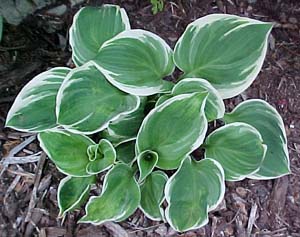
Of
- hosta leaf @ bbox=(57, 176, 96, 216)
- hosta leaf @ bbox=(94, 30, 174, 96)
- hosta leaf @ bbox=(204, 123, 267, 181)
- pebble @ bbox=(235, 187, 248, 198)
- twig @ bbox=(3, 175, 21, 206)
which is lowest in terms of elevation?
pebble @ bbox=(235, 187, 248, 198)

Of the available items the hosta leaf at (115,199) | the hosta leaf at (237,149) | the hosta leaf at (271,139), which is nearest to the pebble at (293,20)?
the hosta leaf at (271,139)

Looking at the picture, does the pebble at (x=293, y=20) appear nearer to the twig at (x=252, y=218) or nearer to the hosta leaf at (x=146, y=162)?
the twig at (x=252, y=218)

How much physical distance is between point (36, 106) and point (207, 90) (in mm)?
433

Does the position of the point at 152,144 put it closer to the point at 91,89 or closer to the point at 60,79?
the point at 91,89

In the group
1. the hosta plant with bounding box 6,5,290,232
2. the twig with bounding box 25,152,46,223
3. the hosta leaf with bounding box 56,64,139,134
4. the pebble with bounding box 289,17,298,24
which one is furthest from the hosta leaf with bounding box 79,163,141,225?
the pebble with bounding box 289,17,298,24

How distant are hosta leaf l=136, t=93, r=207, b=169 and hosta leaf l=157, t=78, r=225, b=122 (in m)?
0.06

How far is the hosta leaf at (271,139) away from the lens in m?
1.53

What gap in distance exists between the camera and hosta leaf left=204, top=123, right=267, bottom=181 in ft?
4.74

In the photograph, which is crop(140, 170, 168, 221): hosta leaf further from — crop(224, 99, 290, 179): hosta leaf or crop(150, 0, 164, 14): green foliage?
crop(150, 0, 164, 14): green foliage

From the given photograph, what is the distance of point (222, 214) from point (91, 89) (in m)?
0.50

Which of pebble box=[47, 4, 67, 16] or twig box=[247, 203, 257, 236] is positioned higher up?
pebble box=[47, 4, 67, 16]

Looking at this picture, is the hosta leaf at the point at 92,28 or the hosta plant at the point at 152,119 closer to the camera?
the hosta plant at the point at 152,119

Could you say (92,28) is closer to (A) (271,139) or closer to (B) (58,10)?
(B) (58,10)

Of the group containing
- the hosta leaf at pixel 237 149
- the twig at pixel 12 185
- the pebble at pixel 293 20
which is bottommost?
the twig at pixel 12 185
